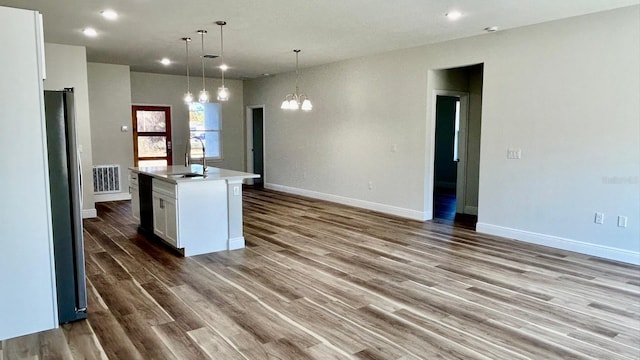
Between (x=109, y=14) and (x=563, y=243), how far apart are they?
19.5 feet

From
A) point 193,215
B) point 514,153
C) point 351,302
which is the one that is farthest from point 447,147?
point 351,302

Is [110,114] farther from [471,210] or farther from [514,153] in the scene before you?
[514,153]

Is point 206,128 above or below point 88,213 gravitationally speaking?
above

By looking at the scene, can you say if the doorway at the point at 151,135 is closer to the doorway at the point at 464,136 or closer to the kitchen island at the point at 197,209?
the kitchen island at the point at 197,209

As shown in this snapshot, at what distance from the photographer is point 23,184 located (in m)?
2.82

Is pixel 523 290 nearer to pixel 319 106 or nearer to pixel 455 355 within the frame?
pixel 455 355

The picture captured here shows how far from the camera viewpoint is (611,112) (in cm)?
466

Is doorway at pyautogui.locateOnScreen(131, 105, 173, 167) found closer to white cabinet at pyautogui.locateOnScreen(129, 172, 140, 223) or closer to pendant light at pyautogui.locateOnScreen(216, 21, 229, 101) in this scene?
pendant light at pyautogui.locateOnScreen(216, 21, 229, 101)

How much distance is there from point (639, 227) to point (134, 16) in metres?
6.02

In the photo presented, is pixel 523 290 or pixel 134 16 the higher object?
pixel 134 16

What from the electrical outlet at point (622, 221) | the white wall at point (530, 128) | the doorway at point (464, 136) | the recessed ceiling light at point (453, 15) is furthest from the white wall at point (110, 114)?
the electrical outlet at point (622, 221)

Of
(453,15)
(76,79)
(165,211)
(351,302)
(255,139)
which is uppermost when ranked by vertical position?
(453,15)

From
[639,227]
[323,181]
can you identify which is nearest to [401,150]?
[323,181]

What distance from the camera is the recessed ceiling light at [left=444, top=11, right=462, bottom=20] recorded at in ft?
15.5
